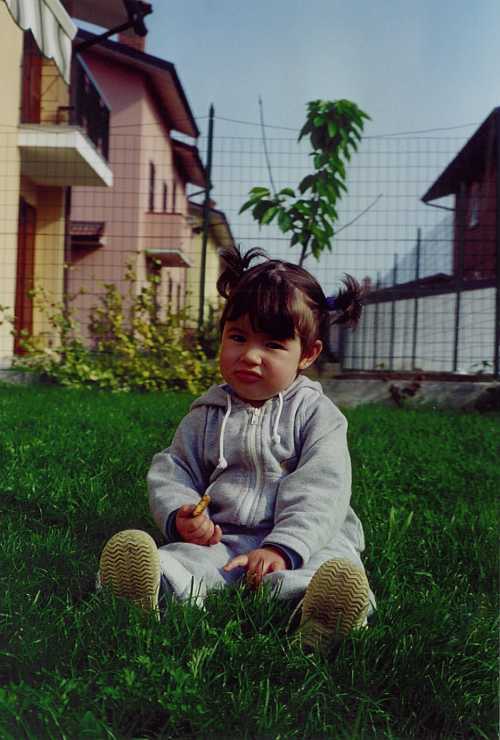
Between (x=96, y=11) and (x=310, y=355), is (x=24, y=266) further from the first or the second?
(x=310, y=355)

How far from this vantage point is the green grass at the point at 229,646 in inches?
44.8

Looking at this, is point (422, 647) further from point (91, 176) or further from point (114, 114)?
point (114, 114)

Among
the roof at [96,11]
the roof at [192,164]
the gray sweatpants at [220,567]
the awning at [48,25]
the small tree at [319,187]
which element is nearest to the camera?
the gray sweatpants at [220,567]

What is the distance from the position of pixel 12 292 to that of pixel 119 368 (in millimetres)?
1543

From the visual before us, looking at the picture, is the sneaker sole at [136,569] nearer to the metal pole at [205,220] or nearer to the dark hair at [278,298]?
the dark hair at [278,298]

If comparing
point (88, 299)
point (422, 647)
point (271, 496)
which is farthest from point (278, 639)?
point (88, 299)

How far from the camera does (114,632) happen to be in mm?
1338

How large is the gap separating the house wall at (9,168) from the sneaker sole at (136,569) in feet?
15.7

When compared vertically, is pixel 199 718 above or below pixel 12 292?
below

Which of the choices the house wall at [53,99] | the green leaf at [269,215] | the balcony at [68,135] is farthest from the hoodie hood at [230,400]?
the house wall at [53,99]

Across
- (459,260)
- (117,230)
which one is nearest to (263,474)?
(459,260)

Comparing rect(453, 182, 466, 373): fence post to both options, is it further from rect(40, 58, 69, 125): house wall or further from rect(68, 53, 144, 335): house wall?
rect(40, 58, 69, 125): house wall

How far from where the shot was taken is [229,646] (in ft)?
4.33

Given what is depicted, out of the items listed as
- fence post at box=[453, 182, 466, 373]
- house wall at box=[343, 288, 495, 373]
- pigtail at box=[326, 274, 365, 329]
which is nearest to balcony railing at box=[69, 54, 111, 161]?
house wall at box=[343, 288, 495, 373]
